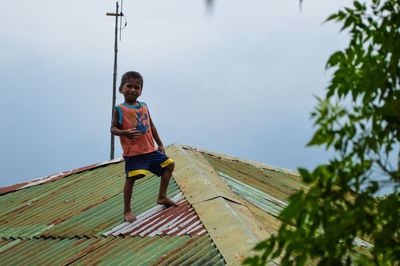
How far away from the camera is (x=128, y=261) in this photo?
5.12 metres

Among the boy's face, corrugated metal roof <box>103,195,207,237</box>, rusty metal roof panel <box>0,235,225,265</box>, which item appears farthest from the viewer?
the boy's face

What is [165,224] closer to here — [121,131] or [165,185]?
[165,185]

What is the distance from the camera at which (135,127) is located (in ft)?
20.0

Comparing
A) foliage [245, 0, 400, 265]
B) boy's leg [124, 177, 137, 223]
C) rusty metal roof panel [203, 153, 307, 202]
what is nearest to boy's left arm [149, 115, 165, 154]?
boy's leg [124, 177, 137, 223]

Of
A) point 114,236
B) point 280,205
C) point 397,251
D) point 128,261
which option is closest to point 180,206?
point 114,236

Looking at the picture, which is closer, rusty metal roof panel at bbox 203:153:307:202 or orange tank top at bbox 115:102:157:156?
orange tank top at bbox 115:102:157:156

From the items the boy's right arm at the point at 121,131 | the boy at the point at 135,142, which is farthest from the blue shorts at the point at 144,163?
the boy's right arm at the point at 121,131

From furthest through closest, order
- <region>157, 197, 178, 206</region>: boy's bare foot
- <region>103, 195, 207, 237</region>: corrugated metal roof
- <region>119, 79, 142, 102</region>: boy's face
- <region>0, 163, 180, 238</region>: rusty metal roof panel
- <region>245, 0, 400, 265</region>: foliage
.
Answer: <region>0, 163, 180, 238</region>: rusty metal roof panel, <region>157, 197, 178, 206</region>: boy's bare foot, <region>119, 79, 142, 102</region>: boy's face, <region>103, 195, 207, 237</region>: corrugated metal roof, <region>245, 0, 400, 265</region>: foliage

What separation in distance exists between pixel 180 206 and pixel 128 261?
129 cm

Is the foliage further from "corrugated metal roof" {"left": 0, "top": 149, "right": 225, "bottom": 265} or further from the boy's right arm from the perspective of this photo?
the boy's right arm

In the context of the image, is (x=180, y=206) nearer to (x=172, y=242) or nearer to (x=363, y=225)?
(x=172, y=242)

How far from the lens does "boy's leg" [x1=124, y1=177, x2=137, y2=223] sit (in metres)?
6.06

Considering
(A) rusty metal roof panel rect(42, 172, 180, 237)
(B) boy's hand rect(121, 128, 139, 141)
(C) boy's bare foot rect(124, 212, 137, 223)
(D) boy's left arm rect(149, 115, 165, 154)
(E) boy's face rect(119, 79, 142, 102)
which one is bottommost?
(A) rusty metal roof panel rect(42, 172, 180, 237)

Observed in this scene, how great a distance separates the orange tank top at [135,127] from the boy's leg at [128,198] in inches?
13.4
